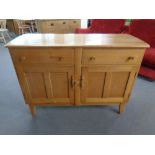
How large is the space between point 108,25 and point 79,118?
2190 mm

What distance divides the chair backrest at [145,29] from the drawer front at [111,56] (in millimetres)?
1516

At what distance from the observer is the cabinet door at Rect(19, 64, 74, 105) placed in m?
1.20

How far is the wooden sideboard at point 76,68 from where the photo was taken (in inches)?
43.1

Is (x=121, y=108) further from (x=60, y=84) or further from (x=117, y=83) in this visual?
(x=60, y=84)

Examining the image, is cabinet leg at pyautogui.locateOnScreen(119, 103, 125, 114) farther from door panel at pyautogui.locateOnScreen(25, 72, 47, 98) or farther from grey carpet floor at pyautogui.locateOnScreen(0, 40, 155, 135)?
door panel at pyautogui.locateOnScreen(25, 72, 47, 98)

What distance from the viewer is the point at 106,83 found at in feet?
4.28

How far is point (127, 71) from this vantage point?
4.01 feet

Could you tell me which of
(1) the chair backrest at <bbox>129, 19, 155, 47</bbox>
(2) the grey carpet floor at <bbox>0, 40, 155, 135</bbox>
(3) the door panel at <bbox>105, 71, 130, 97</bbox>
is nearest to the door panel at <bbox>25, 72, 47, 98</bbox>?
(2) the grey carpet floor at <bbox>0, 40, 155, 135</bbox>

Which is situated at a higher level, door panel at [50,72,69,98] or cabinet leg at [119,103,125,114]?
door panel at [50,72,69,98]

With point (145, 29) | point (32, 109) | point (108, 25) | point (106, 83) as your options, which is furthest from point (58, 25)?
point (106, 83)

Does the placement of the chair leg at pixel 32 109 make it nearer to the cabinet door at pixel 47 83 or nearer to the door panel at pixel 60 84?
the cabinet door at pixel 47 83

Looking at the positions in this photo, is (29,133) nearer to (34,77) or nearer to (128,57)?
(34,77)

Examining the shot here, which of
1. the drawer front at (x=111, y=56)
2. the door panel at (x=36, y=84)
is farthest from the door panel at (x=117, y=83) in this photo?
the door panel at (x=36, y=84)
